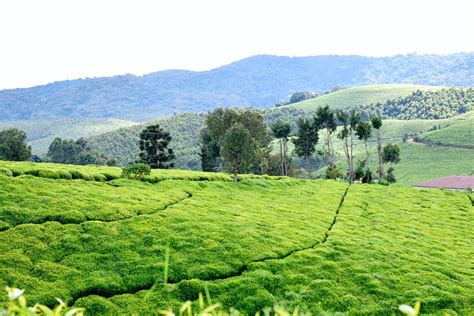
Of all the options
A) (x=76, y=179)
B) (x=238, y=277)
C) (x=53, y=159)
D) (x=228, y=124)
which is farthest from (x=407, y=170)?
(x=238, y=277)

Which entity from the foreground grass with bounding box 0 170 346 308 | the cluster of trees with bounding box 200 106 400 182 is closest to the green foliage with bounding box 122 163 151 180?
the foreground grass with bounding box 0 170 346 308

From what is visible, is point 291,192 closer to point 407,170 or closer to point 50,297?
point 50,297

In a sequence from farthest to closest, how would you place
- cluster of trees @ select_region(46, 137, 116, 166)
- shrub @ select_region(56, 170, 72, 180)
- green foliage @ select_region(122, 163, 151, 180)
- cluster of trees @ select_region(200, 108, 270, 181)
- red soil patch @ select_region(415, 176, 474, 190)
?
cluster of trees @ select_region(46, 137, 116, 166) → red soil patch @ select_region(415, 176, 474, 190) → cluster of trees @ select_region(200, 108, 270, 181) → green foliage @ select_region(122, 163, 151, 180) → shrub @ select_region(56, 170, 72, 180)

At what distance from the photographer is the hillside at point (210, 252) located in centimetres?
2545

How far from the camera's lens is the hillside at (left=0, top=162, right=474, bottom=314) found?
2545 centimetres

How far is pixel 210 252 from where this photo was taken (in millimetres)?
30953

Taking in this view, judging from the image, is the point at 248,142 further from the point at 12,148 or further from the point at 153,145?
the point at 12,148

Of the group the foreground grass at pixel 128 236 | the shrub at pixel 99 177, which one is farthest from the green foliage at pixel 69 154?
the foreground grass at pixel 128 236

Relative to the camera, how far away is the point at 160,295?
24906 millimetres

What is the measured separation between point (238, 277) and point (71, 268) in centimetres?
864

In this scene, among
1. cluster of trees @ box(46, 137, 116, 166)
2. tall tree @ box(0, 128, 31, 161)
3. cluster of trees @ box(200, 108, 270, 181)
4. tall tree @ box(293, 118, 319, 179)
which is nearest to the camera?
cluster of trees @ box(200, 108, 270, 181)

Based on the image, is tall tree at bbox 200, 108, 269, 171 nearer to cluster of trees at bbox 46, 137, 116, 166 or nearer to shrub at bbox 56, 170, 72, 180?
cluster of trees at bbox 46, 137, 116, 166

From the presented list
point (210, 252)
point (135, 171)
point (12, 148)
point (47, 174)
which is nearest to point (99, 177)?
point (135, 171)

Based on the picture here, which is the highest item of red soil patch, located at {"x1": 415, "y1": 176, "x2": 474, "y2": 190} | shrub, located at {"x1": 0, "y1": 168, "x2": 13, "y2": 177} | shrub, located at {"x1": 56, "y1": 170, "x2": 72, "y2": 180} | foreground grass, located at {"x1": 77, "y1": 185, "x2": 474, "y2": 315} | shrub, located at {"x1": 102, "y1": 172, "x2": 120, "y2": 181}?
shrub, located at {"x1": 0, "y1": 168, "x2": 13, "y2": 177}
